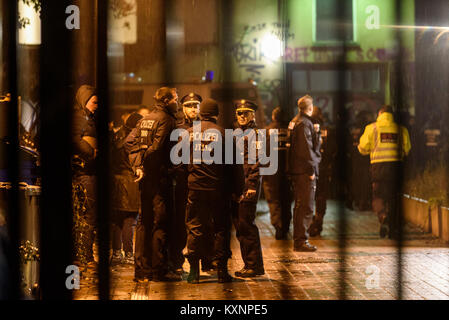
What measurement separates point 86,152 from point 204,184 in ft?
4.69

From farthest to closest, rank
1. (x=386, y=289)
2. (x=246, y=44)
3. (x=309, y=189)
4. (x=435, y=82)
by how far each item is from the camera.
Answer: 1. (x=246, y=44)
2. (x=435, y=82)
3. (x=309, y=189)
4. (x=386, y=289)

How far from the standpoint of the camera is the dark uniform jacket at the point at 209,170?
7.98m

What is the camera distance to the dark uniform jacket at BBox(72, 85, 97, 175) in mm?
8570

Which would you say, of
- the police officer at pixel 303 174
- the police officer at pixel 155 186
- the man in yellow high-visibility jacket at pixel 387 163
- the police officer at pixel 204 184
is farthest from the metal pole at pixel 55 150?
the man in yellow high-visibility jacket at pixel 387 163

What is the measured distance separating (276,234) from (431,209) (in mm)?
2222

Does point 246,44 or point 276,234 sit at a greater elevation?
point 246,44

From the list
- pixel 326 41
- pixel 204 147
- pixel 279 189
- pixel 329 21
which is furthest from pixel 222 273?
pixel 329 21

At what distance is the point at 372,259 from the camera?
31.5ft

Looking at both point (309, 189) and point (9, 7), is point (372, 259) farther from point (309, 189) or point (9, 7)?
point (9, 7)

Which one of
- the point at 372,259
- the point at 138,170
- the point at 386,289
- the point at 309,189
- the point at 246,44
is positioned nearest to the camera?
the point at 386,289

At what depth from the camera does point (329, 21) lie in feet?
75.8
